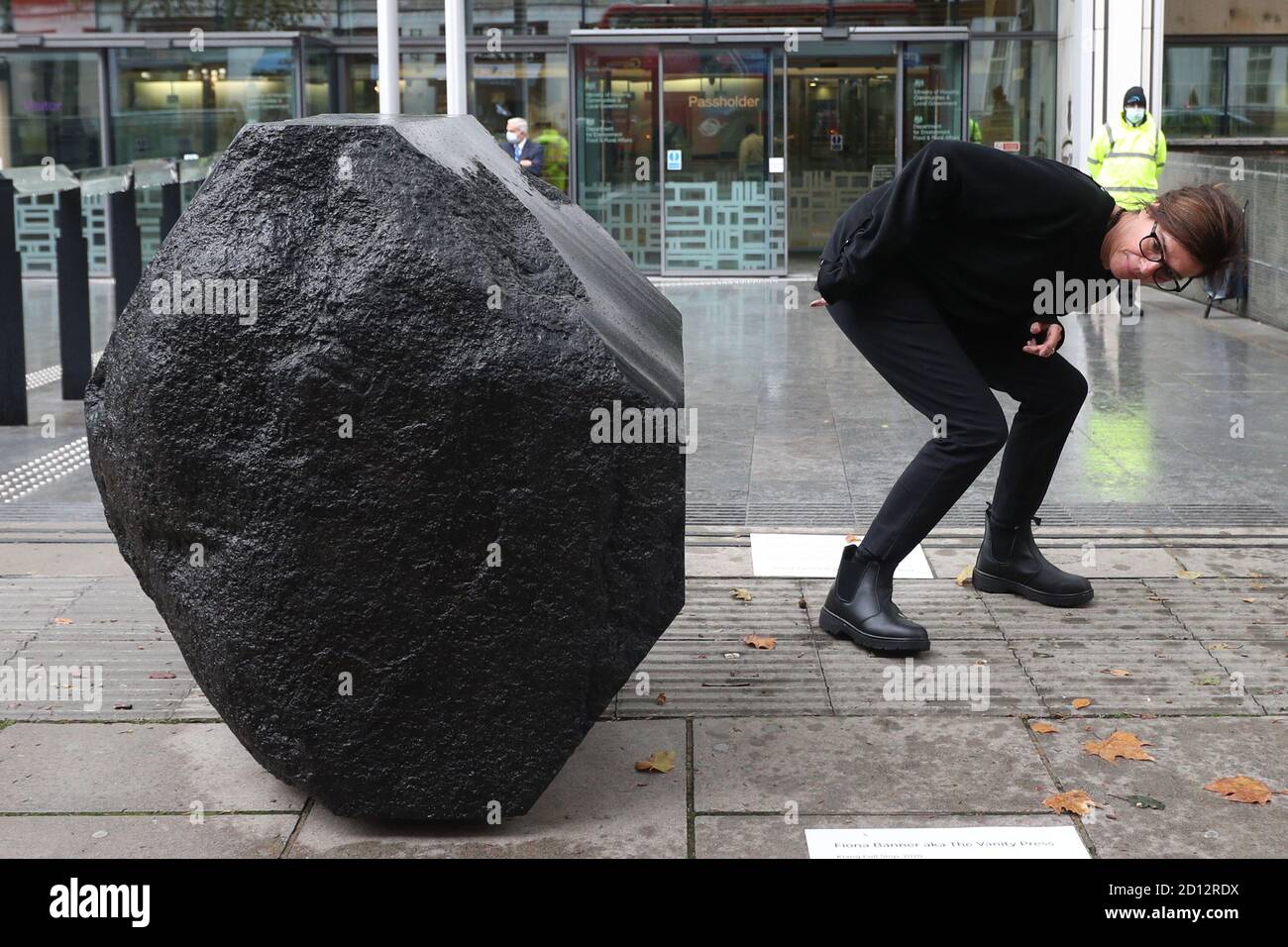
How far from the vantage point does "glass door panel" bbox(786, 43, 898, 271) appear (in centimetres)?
1664

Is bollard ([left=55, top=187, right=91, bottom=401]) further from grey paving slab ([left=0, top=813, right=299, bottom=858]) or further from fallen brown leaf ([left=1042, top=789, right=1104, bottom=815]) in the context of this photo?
fallen brown leaf ([left=1042, top=789, right=1104, bottom=815])

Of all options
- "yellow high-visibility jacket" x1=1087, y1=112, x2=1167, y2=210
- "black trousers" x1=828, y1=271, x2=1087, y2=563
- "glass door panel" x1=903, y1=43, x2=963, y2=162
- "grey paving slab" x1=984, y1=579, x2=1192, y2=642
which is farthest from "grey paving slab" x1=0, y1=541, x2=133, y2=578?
"glass door panel" x1=903, y1=43, x2=963, y2=162

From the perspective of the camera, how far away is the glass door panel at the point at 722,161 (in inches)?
642

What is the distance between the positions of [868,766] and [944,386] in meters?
1.24

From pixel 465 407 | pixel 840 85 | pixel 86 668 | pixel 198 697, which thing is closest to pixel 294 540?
pixel 465 407

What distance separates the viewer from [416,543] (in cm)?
327

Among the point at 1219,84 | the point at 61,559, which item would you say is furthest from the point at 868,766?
the point at 1219,84

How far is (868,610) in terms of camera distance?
15.7 ft

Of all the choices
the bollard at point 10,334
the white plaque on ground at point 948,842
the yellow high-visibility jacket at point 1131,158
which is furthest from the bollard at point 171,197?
the white plaque on ground at point 948,842

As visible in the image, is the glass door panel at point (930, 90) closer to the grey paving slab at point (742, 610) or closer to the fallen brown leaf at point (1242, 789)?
the grey paving slab at point (742, 610)

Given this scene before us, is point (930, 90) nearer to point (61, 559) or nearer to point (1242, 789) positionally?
point (61, 559)

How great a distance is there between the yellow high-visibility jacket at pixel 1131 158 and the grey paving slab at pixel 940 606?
7816 mm

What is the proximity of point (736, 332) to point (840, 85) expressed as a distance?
549cm

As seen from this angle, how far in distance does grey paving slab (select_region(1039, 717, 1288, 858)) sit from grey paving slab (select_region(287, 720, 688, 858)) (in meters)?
0.95
